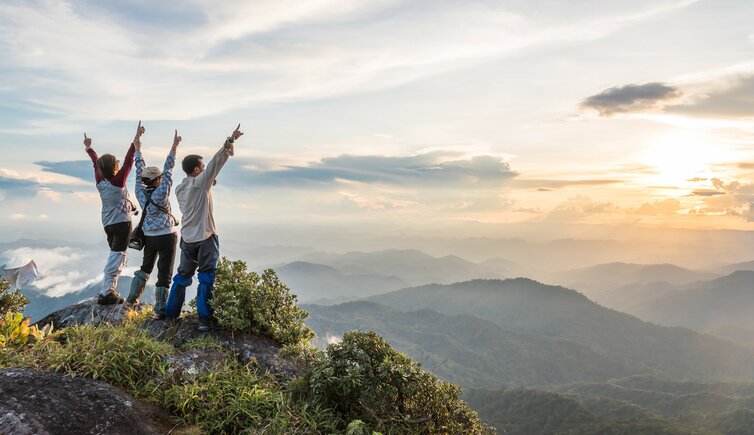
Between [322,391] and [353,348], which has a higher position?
[353,348]

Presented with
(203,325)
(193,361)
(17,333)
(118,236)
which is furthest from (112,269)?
(193,361)

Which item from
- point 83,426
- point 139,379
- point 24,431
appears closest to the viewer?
point 24,431

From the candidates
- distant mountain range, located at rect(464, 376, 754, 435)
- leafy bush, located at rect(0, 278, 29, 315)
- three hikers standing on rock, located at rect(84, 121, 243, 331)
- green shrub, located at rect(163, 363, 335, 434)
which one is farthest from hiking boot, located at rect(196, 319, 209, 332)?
distant mountain range, located at rect(464, 376, 754, 435)

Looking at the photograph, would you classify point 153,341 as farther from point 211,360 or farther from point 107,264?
point 107,264

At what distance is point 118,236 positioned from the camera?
32.5 ft

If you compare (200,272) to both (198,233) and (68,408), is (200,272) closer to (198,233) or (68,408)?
(198,233)

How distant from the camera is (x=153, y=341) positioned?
24.0ft

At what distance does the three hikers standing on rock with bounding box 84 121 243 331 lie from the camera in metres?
8.30

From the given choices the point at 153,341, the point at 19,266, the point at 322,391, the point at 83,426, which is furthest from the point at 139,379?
the point at 19,266

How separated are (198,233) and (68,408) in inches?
151

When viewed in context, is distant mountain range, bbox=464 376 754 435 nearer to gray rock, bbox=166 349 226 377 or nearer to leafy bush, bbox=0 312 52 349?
gray rock, bbox=166 349 226 377

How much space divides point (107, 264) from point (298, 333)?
503 centimetres

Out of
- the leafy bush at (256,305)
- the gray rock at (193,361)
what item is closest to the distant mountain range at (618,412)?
the leafy bush at (256,305)

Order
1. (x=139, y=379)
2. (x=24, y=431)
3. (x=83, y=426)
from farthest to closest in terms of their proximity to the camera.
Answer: (x=139, y=379)
(x=83, y=426)
(x=24, y=431)
